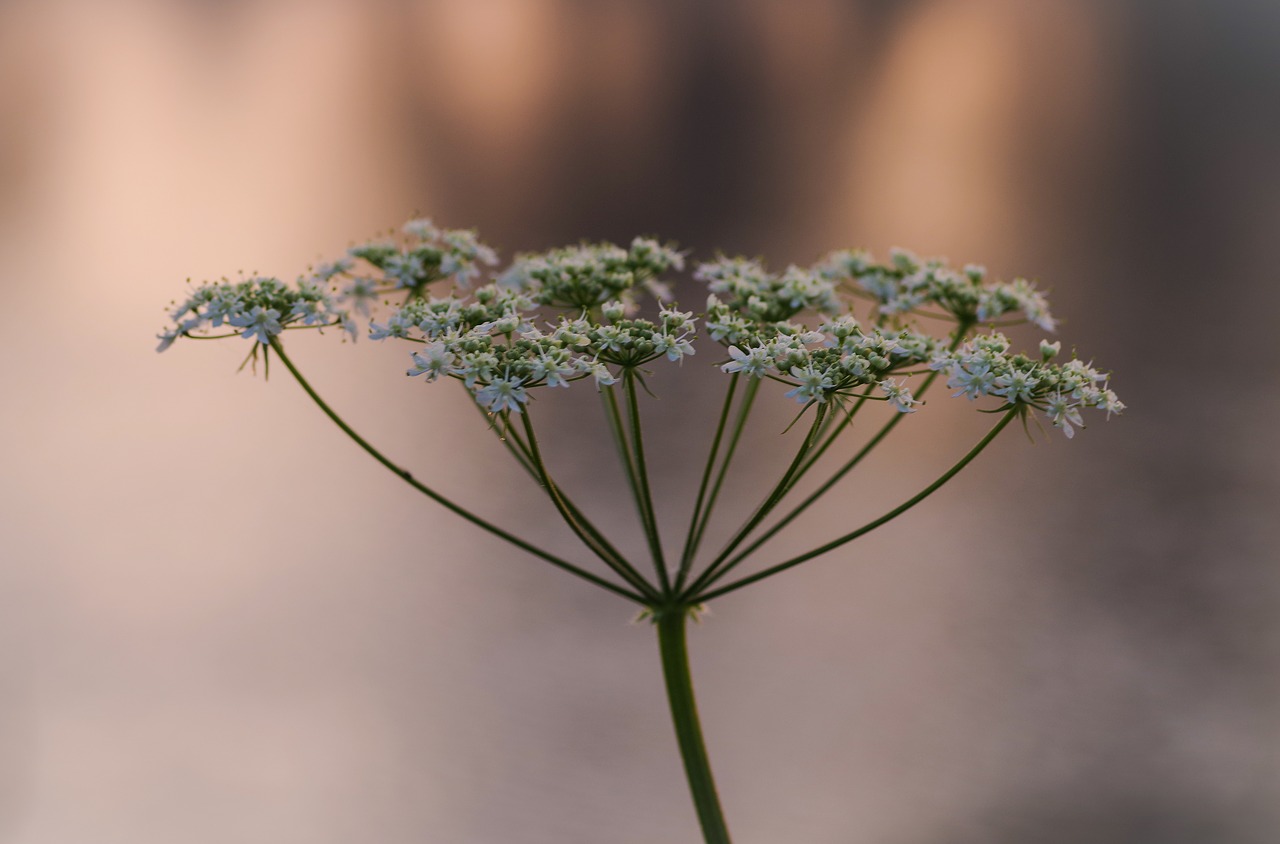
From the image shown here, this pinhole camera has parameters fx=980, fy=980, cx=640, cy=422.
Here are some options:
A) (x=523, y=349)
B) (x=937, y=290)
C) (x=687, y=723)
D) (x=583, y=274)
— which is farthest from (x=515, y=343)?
(x=937, y=290)

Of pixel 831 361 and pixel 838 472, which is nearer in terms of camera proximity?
pixel 831 361

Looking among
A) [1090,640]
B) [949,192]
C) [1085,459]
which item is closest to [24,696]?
[1090,640]

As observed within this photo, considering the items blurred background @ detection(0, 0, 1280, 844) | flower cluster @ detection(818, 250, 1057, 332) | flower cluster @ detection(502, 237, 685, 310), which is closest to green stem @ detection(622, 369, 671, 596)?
flower cluster @ detection(502, 237, 685, 310)

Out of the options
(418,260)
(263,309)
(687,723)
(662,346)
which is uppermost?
(418,260)

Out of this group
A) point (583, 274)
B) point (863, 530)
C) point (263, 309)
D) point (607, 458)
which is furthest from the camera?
point (607, 458)

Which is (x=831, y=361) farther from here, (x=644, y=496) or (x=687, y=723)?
(x=687, y=723)

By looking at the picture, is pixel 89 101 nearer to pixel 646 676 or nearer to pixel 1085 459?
pixel 646 676

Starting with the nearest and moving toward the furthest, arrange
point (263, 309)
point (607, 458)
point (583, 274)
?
point (263, 309) → point (583, 274) → point (607, 458)

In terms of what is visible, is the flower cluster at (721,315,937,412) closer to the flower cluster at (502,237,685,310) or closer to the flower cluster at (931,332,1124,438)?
the flower cluster at (931,332,1124,438)
